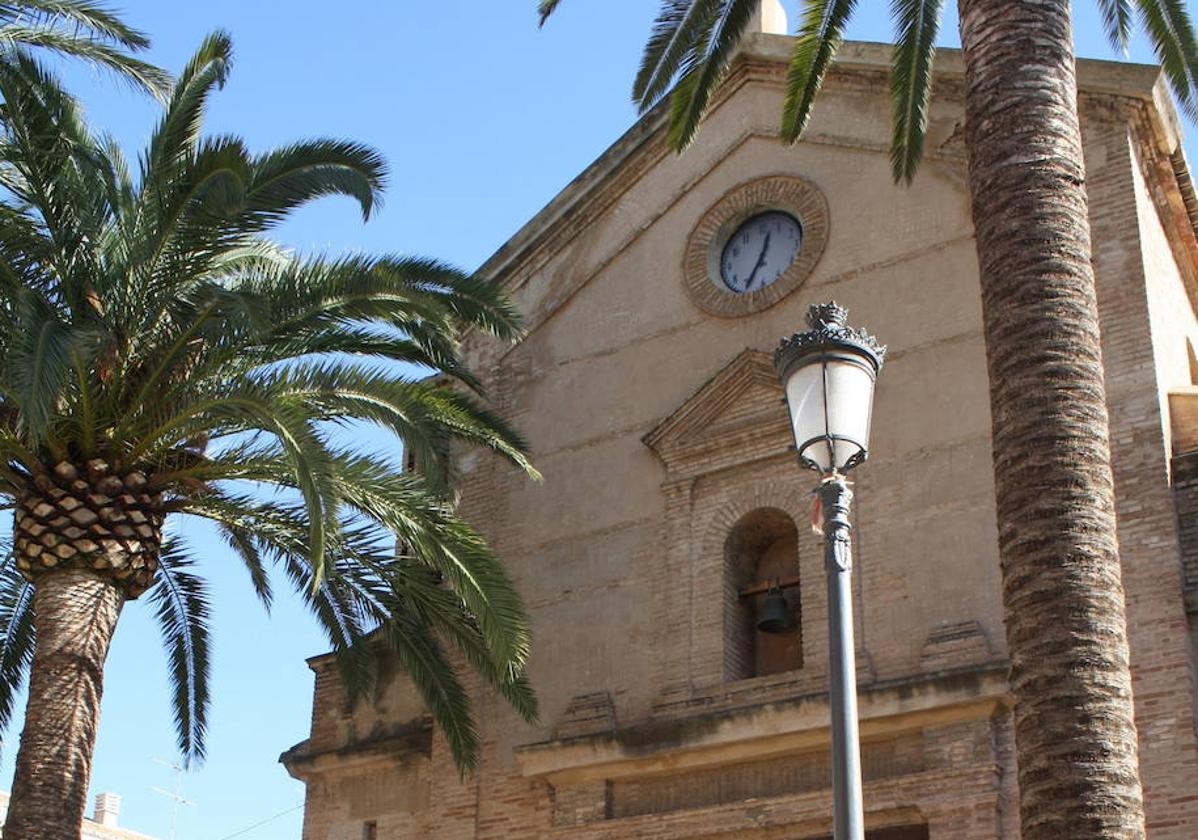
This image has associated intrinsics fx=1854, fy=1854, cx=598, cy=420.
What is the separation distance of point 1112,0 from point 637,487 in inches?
235

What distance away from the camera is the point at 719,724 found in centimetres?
1505

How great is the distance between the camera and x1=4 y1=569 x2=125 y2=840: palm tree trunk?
43.8ft

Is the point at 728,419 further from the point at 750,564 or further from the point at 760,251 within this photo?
the point at 760,251

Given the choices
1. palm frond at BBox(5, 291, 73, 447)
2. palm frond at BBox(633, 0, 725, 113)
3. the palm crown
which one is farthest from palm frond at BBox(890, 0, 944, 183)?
palm frond at BBox(5, 291, 73, 447)

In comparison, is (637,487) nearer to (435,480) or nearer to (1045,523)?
(435,480)

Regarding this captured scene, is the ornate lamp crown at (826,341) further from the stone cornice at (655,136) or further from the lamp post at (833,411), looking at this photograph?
the stone cornice at (655,136)

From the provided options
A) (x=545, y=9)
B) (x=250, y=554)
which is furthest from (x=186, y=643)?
(x=545, y=9)

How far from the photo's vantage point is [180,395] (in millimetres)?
13992

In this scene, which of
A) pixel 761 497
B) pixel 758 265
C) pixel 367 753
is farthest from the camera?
pixel 367 753

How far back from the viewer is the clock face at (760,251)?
17.3 metres

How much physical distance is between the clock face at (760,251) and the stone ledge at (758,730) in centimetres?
432

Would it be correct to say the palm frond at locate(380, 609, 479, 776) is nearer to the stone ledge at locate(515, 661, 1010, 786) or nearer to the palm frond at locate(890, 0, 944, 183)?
the stone ledge at locate(515, 661, 1010, 786)

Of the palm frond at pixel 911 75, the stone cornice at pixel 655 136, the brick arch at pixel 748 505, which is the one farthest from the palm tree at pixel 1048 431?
the brick arch at pixel 748 505

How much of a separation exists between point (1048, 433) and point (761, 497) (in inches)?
274
